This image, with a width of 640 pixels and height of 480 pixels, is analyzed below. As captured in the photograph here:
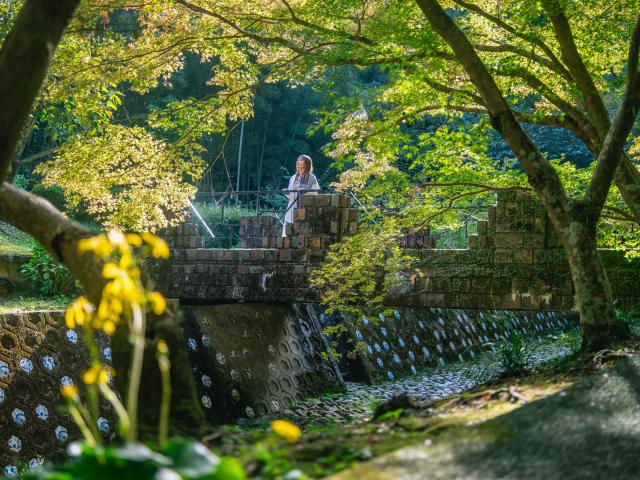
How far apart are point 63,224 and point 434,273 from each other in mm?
5850

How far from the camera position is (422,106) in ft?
27.5

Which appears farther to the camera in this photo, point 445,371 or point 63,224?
point 445,371

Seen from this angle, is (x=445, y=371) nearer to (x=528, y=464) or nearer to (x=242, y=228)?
(x=242, y=228)

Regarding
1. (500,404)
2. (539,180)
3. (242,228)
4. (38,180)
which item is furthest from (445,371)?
(38,180)

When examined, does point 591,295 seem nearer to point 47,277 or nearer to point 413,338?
point 413,338

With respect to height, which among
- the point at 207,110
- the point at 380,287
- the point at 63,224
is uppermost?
the point at 207,110

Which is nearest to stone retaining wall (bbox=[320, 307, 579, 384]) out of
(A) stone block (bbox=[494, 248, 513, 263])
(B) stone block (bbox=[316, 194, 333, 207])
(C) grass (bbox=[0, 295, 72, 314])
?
(A) stone block (bbox=[494, 248, 513, 263])

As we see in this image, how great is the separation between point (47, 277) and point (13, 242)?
3496 mm

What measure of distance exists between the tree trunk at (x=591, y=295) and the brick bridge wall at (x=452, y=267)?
2.14 m

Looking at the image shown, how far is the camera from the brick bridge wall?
8.72m

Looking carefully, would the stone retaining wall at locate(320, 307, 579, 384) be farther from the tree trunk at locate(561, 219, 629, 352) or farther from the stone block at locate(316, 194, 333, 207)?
the tree trunk at locate(561, 219, 629, 352)

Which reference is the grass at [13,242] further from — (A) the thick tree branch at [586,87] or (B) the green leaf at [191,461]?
(B) the green leaf at [191,461]

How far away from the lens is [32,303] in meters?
11.3

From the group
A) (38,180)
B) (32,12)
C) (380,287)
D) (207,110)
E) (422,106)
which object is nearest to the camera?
(32,12)
